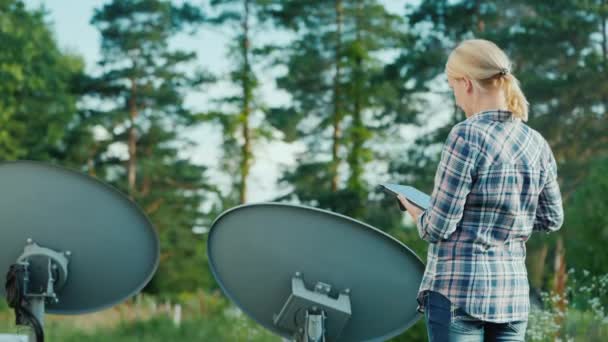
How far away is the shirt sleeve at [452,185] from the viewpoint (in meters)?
1.69

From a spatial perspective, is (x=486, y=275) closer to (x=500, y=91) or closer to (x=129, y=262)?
(x=500, y=91)

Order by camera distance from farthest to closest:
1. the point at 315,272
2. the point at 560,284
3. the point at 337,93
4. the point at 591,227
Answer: the point at 337,93, the point at 560,284, the point at 591,227, the point at 315,272

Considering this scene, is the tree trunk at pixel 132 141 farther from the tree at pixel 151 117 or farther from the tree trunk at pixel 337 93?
the tree trunk at pixel 337 93

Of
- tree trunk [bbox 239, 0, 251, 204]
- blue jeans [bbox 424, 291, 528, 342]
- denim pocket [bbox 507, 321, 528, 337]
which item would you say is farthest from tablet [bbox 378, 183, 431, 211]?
tree trunk [bbox 239, 0, 251, 204]

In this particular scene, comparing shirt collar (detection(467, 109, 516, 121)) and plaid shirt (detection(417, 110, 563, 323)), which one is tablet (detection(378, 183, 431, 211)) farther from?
shirt collar (detection(467, 109, 516, 121))

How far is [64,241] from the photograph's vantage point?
2.71 m

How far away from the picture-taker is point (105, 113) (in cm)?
1591

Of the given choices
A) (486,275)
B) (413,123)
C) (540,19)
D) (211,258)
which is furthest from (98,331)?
(413,123)

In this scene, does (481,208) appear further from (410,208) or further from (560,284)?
(560,284)

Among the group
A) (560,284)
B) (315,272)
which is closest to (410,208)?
(315,272)

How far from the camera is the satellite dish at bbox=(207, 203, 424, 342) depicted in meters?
2.32

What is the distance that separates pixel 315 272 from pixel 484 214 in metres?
0.75

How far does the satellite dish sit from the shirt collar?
2.03ft

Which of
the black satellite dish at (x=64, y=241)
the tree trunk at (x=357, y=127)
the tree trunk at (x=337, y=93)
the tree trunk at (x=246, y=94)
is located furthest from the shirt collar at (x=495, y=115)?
the tree trunk at (x=337, y=93)
